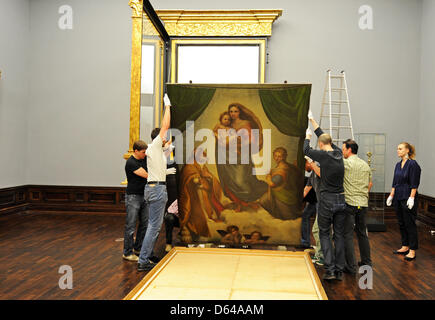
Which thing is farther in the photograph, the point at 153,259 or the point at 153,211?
the point at 153,259

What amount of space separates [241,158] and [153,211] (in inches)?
49.5

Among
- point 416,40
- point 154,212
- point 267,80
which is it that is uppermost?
point 416,40

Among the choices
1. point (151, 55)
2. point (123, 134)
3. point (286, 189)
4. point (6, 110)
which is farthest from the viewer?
point (123, 134)

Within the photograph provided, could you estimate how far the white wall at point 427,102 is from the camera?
25.5 feet

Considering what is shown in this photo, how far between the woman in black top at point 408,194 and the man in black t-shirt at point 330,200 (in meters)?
1.48

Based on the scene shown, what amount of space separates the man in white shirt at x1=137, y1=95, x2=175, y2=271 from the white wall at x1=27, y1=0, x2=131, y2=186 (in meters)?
4.28

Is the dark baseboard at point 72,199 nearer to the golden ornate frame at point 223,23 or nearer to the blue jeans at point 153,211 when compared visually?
the golden ornate frame at point 223,23

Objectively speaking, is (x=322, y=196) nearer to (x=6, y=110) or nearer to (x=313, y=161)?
(x=313, y=161)

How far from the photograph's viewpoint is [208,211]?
5035 mm

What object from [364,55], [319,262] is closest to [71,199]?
[319,262]

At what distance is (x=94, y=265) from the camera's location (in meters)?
4.88

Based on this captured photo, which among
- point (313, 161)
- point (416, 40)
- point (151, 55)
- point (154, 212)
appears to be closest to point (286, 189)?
point (313, 161)

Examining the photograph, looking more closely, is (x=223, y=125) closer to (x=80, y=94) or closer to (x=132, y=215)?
(x=132, y=215)

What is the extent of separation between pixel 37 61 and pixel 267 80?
206 inches
